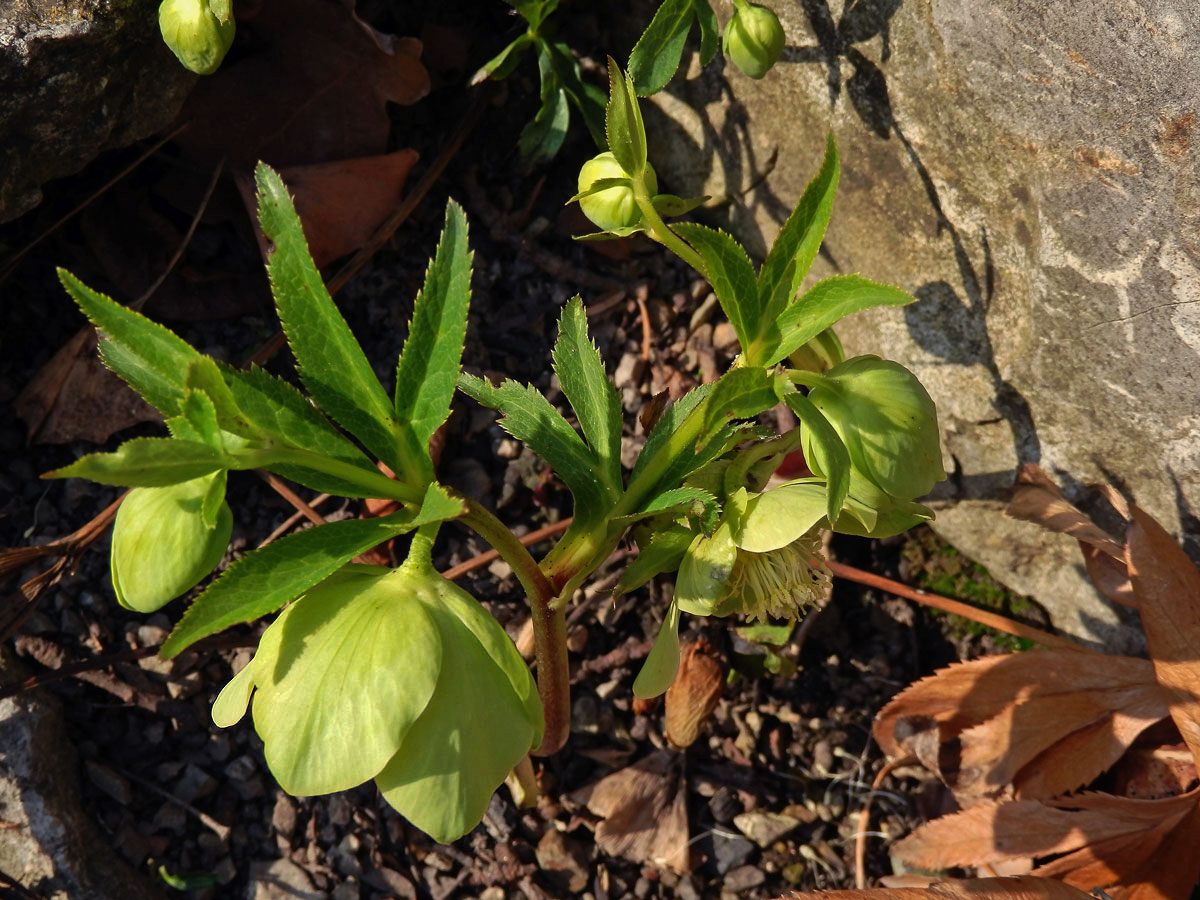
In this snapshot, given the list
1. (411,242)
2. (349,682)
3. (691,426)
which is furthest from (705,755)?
(411,242)

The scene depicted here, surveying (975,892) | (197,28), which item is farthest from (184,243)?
(975,892)

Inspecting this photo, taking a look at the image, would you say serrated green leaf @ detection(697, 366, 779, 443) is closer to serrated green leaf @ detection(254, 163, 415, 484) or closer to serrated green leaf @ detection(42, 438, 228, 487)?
serrated green leaf @ detection(254, 163, 415, 484)

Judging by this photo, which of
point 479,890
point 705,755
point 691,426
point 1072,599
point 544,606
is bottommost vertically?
point 479,890

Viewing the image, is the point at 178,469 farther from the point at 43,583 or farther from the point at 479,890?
the point at 479,890

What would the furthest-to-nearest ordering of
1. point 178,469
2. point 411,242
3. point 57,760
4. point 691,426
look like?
point 411,242 → point 57,760 → point 691,426 → point 178,469

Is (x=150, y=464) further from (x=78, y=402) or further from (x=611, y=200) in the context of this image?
(x=78, y=402)

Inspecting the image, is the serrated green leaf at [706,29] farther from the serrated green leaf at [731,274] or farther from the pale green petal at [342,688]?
the pale green petal at [342,688]
